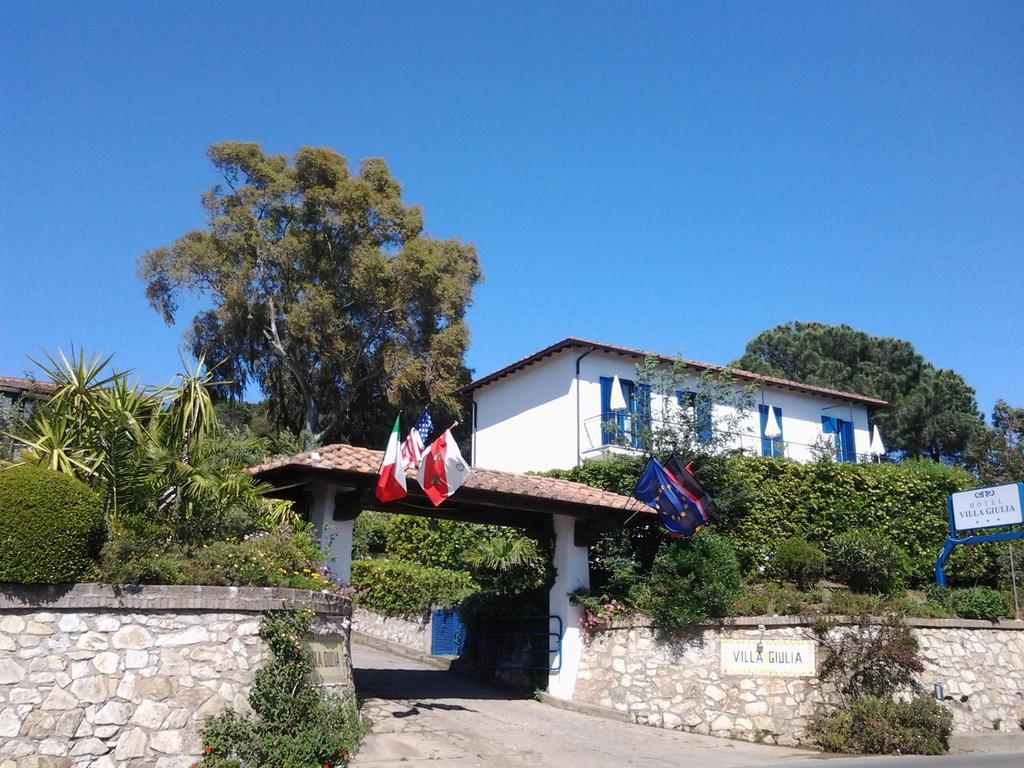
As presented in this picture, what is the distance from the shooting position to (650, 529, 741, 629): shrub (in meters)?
15.8

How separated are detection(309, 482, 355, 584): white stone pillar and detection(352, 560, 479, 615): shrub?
677 cm

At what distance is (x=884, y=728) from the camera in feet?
46.3

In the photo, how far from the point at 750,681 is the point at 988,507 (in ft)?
21.3

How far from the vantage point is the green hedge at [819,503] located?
2053 cm

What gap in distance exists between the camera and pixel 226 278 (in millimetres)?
31578

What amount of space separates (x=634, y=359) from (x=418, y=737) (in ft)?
54.9

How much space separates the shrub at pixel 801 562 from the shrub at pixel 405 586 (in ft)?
23.3

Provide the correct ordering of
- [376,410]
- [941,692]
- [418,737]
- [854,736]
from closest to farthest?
[418,737] < [854,736] < [941,692] < [376,410]

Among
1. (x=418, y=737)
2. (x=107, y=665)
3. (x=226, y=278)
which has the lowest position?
(x=418, y=737)

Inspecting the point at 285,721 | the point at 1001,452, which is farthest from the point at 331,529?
the point at 1001,452

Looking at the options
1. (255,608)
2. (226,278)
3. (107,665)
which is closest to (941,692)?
(255,608)

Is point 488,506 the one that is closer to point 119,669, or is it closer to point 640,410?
point 119,669

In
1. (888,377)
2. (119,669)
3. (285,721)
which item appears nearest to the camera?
(119,669)

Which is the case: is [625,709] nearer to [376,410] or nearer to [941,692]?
[941,692]
